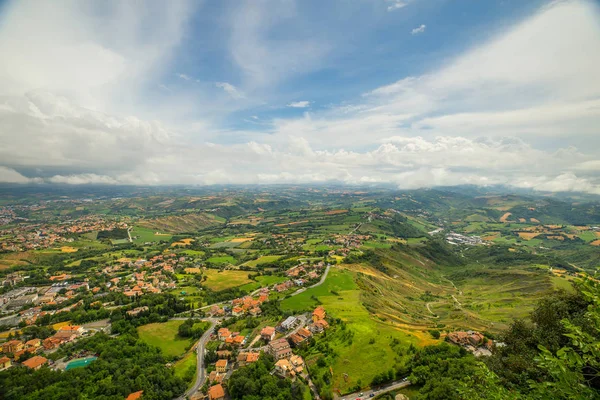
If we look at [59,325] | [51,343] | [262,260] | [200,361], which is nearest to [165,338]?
[200,361]

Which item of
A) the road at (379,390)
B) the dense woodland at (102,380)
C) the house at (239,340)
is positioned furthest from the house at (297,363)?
the dense woodland at (102,380)

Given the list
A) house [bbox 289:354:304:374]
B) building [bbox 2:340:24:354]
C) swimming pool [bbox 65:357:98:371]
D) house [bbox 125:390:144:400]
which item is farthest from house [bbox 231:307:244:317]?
building [bbox 2:340:24:354]

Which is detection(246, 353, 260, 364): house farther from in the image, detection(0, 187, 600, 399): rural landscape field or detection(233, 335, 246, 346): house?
detection(233, 335, 246, 346): house

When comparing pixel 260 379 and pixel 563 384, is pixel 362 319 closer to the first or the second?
pixel 260 379

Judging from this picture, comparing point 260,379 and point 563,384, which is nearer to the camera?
point 563,384

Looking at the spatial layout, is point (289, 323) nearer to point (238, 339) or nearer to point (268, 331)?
point (268, 331)

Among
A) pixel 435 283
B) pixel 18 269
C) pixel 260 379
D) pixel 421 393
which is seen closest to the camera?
pixel 421 393

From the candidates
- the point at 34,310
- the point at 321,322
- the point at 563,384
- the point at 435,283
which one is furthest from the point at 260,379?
the point at 435,283

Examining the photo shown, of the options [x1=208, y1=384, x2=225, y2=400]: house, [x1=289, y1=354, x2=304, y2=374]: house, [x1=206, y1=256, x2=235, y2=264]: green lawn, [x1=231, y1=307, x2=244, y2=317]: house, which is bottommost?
[x1=206, y1=256, x2=235, y2=264]: green lawn
